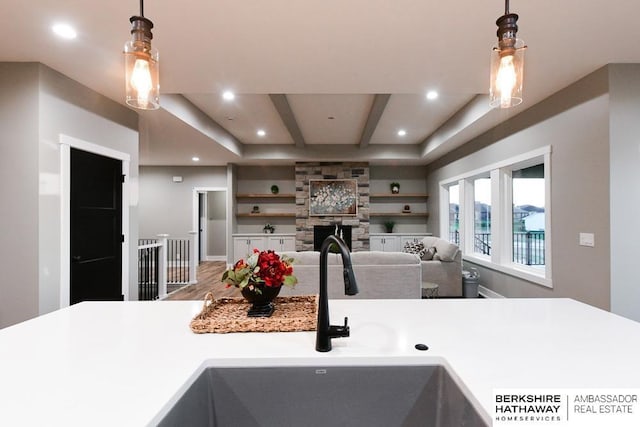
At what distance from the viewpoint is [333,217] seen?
25.5ft

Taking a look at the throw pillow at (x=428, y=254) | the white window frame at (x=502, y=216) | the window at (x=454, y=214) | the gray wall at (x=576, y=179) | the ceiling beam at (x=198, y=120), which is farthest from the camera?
the window at (x=454, y=214)

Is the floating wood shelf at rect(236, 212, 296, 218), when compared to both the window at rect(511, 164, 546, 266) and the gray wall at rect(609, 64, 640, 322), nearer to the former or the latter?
the window at rect(511, 164, 546, 266)

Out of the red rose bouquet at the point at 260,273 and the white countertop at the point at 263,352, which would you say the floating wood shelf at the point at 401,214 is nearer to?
the white countertop at the point at 263,352

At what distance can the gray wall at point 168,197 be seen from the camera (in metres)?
8.32

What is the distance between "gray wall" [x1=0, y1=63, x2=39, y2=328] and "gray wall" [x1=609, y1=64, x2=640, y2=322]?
510cm

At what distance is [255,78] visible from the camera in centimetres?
311

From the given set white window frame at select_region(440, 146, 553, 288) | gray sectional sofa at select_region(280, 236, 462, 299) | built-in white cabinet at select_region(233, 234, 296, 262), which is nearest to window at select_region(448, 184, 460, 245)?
white window frame at select_region(440, 146, 553, 288)

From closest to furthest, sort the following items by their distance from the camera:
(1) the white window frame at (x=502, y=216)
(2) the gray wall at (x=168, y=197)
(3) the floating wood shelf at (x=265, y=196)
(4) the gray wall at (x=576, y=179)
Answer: (4) the gray wall at (x=576, y=179) → (1) the white window frame at (x=502, y=216) → (3) the floating wood shelf at (x=265, y=196) → (2) the gray wall at (x=168, y=197)

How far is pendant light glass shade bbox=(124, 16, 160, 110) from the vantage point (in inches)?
48.2

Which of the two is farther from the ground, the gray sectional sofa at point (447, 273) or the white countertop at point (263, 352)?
the white countertop at point (263, 352)

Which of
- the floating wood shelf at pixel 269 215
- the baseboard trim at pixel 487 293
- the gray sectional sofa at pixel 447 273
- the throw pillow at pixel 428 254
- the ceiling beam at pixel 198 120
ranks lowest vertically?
the baseboard trim at pixel 487 293

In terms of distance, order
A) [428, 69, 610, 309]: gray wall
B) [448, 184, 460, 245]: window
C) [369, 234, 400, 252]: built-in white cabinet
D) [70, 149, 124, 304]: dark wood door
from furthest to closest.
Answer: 1. [369, 234, 400, 252]: built-in white cabinet
2. [448, 184, 460, 245]: window
3. [70, 149, 124, 304]: dark wood door
4. [428, 69, 610, 309]: gray wall

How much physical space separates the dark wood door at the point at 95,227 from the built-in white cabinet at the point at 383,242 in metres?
5.44

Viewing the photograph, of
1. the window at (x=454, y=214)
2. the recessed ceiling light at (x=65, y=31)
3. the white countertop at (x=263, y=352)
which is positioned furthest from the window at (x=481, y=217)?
the recessed ceiling light at (x=65, y=31)
